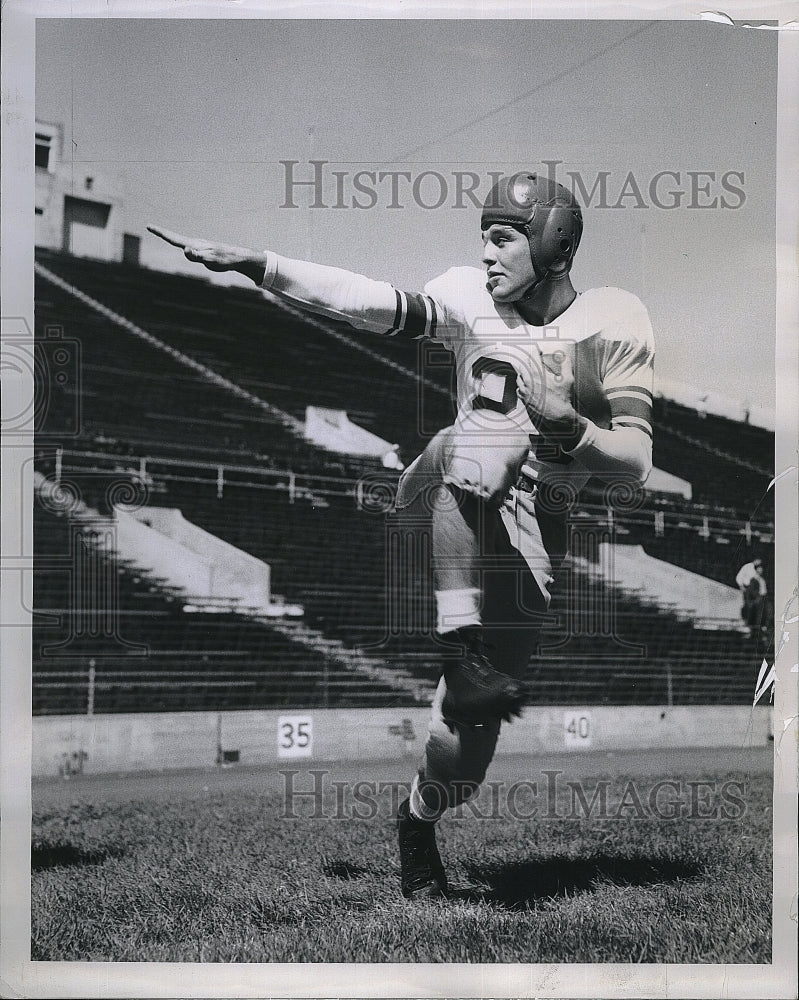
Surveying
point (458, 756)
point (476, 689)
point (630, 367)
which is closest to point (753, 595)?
point (630, 367)

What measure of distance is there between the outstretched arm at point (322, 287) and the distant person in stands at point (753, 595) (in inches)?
47.6

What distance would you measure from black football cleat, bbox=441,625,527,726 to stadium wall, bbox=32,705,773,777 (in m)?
0.06

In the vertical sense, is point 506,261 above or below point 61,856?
above

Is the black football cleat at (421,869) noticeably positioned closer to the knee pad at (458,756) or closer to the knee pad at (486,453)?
the knee pad at (458,756)

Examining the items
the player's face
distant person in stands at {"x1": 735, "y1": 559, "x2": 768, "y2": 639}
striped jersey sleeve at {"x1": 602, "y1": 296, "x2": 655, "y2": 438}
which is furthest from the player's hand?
distant person in stands at {"x1": 735, "y1": 559, "x2": 768, "y2": 639}

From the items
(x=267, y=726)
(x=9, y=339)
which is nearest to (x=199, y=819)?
(x=267, y=726)

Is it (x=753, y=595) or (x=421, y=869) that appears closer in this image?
(x=421, y=869)

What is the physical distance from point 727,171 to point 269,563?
1.80 meters

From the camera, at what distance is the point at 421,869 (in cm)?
335

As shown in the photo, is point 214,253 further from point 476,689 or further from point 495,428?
point 476,689

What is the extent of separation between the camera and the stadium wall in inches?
132

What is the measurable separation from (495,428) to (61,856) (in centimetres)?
181

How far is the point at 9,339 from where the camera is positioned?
3.37m

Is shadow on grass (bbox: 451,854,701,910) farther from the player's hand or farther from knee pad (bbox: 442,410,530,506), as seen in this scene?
the player's hand
